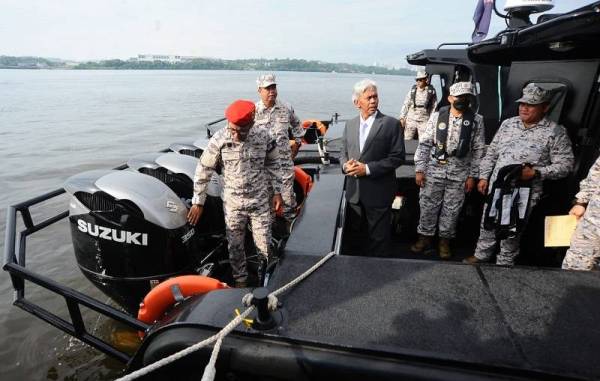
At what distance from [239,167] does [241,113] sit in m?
0.48

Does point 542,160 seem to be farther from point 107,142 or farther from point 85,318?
point 107,142

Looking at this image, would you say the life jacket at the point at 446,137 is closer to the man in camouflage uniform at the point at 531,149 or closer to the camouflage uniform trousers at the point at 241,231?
the man in camouflage uniform at the point at 531,149

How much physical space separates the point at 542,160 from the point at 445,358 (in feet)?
7.86

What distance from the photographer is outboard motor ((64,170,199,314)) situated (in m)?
2.44

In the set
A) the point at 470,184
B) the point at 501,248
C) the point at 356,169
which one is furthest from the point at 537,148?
the point at 356,169

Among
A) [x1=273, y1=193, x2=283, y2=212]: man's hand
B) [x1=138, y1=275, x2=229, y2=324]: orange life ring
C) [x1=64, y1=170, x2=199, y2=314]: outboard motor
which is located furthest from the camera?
[x1=273, y1=193, x2=283, y2=212]: man's hand

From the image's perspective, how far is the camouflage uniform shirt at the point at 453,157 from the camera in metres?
3.19

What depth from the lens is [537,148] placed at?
276cm

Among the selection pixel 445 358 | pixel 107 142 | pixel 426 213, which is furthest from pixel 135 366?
pixel 107 142

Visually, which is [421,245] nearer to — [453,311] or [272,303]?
[453,311]

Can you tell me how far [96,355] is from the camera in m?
3.45

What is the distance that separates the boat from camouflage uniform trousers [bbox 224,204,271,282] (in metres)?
0.43

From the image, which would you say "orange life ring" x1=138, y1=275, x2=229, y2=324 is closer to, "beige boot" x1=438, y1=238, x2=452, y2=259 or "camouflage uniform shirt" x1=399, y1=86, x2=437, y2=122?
"beige boot" x1=438, y1=238, x2=452, y2=259

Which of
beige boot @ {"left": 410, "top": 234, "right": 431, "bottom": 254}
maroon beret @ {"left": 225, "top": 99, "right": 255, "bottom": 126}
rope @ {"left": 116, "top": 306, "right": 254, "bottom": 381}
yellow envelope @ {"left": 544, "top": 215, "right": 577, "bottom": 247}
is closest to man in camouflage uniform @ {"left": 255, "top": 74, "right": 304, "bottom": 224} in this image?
maroon beret @ {"left": 225, "top": 99, "right": 255, "bottom": 126}
